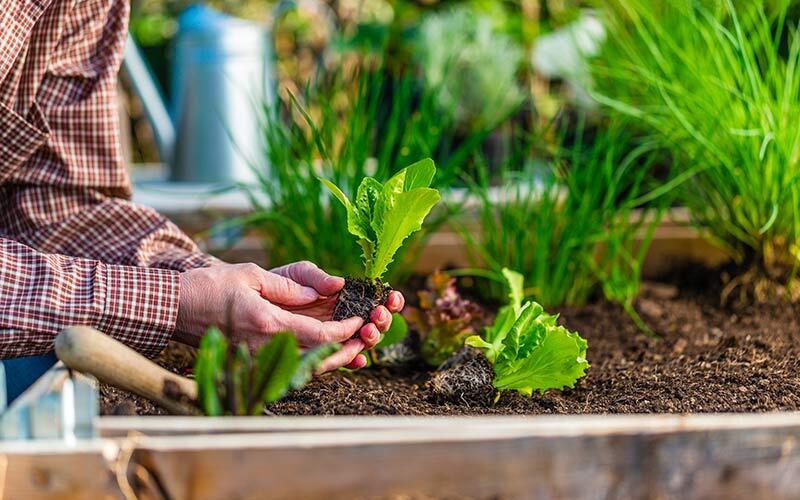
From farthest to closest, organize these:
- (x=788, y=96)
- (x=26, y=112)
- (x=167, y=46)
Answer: (x=167, y=46)
(x=788, y=96)
(x=26, y=112)

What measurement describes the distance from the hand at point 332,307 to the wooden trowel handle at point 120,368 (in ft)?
0.66

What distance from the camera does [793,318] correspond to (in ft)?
4.96

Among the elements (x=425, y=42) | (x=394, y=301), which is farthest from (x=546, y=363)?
(x=425, y=42)

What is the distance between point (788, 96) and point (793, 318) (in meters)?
0.35

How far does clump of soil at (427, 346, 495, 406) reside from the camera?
3.61 feet

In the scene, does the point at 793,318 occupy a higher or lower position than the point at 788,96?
lower

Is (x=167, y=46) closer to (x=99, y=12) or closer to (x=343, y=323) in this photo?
(x=99, y=12)

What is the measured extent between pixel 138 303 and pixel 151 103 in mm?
1452

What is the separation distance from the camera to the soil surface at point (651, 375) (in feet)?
3.49

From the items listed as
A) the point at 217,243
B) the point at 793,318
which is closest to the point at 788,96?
the point at 793,318

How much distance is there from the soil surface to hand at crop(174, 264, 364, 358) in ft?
0.26

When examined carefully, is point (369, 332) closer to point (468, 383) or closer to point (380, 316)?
point (380, 316)

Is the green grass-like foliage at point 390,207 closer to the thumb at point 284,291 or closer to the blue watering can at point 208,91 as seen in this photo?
the thumb at point 284,291

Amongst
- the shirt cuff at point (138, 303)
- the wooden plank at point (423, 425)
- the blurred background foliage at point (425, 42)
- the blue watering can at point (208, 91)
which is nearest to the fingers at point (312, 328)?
the shirt cuff at point (138, 303)
